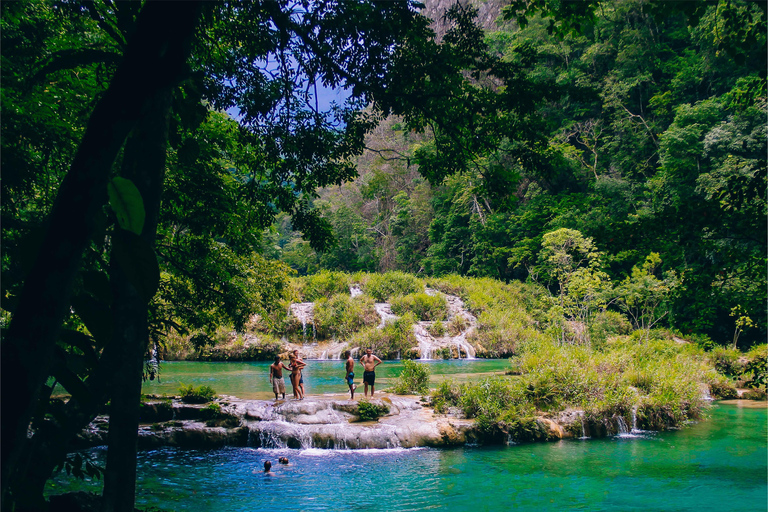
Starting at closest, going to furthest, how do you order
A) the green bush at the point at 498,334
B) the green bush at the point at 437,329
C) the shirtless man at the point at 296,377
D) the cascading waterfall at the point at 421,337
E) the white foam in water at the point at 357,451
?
the white foam in water at the point at 357,451 < the shirtless man at the point at 296,377 < the cascading waterfall at the point at 421,337 < the green bush at the point at 498,334 < the green bush at the point at 437,329

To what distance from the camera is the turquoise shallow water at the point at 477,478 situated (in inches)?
285

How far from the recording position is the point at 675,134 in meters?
23.6

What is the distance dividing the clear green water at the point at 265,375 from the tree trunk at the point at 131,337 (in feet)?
37.9

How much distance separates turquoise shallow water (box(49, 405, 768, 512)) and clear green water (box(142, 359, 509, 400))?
13.5ft

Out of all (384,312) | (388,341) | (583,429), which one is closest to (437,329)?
(388,341)

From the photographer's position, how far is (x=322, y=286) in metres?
27.2

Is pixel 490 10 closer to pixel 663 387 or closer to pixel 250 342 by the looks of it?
pixel 250 342

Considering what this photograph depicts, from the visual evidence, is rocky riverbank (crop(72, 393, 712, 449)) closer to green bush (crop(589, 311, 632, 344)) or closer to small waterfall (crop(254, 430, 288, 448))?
small waterfall (crop(254, 430, 288, 448))

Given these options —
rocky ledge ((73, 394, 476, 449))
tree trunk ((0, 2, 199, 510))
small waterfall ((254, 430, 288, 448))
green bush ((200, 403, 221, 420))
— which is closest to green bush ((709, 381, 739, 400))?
rocky ledge ((73, 394, 476, 449))

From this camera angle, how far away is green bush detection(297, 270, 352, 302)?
87.7ft

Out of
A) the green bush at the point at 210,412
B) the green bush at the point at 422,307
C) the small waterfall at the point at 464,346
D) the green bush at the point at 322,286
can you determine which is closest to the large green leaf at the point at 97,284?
the green bush at the point at 210,412

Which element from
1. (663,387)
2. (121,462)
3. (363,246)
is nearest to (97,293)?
(121,462)

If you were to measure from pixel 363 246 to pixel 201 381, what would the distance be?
2794 cm

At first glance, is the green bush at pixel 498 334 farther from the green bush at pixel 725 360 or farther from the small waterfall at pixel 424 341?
the green bush at pixel 725 360
